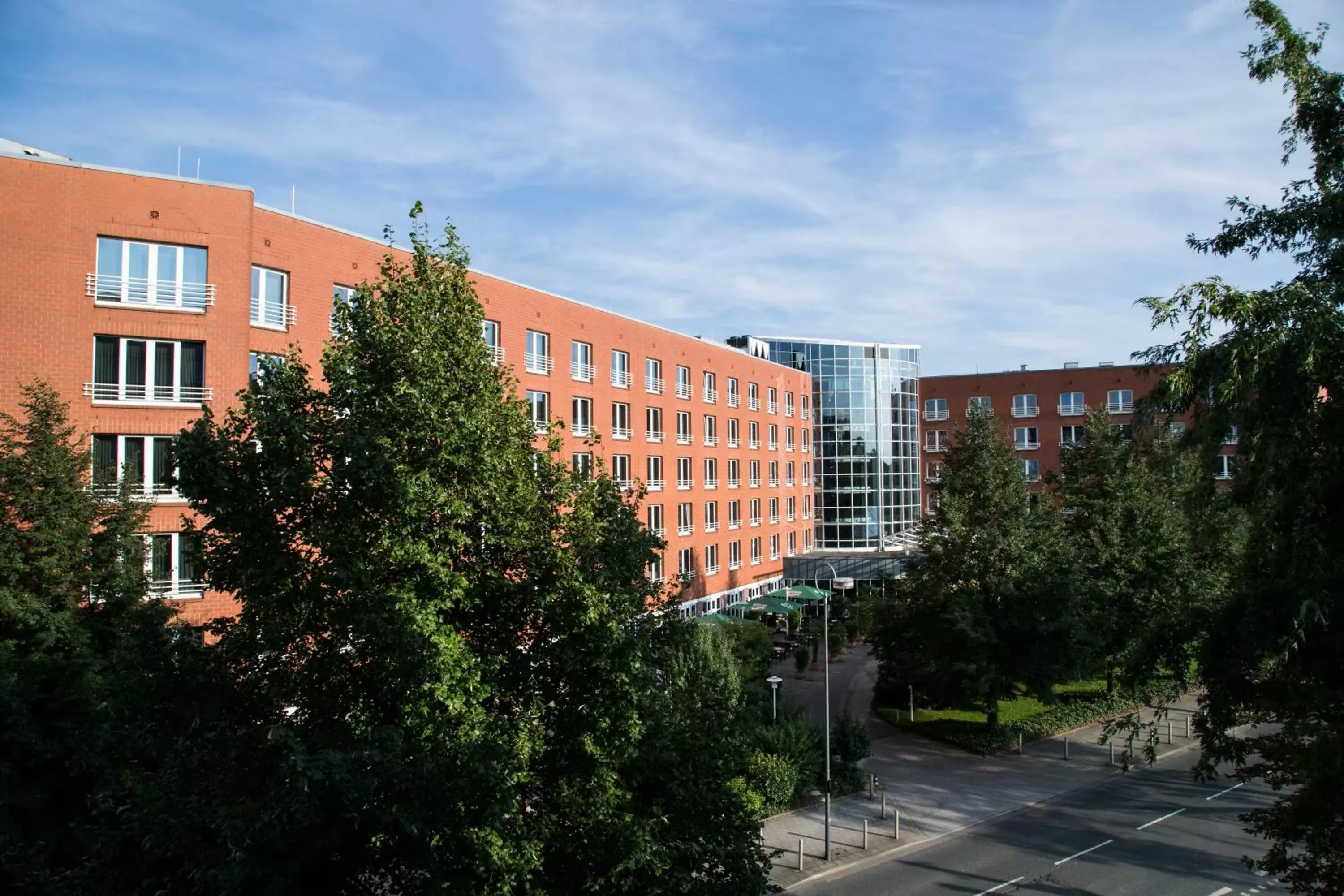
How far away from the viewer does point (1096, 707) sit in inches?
1388

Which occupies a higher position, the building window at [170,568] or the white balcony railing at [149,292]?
the white balcony railing at [149,292]

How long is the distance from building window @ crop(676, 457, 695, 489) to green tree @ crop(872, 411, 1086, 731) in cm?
1808

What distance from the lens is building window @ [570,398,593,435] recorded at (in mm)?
39719

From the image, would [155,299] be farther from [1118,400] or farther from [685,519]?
[1118,400]

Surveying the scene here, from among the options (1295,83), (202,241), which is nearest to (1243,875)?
(1295,83)

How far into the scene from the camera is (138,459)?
901 inches

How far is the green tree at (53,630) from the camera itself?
1462cm

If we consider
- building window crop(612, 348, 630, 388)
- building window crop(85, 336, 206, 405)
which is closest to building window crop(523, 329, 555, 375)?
building window crop(612, 348, 630, 388)

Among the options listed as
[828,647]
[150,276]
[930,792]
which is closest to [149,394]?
[150,276]

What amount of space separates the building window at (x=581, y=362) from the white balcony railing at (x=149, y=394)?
17.8m

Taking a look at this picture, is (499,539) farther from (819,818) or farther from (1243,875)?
(1243,875)

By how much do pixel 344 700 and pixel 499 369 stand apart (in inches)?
177

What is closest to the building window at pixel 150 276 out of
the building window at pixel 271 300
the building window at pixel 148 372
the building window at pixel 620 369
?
the building window at pixel 148 372

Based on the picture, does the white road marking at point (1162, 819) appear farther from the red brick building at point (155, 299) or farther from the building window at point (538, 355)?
the building window at point (538, 355)
